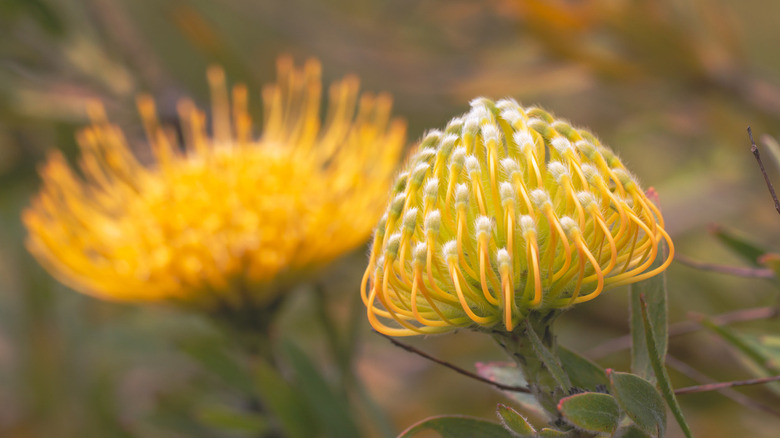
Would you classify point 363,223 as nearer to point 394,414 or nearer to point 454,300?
point 454,300

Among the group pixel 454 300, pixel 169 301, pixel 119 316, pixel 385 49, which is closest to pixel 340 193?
pixel 169 301

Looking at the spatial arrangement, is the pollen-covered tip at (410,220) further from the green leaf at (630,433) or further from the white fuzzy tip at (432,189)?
the green leaf at (630,433)

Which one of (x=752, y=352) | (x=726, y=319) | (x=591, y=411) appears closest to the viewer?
(x=591, y=411)

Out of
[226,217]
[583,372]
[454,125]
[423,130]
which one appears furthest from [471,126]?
[423,130]

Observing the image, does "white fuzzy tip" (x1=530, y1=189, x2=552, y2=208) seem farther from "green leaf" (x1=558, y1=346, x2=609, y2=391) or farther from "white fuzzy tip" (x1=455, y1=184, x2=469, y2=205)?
"green leaf" (x1=558, y1=346, x2=609, y2=391)

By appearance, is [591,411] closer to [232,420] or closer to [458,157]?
[458,157]

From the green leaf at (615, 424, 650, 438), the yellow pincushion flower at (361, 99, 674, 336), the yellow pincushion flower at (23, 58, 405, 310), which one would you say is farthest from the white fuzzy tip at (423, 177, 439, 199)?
the yellow pincushion flower at (23, 58, 405, 310)
